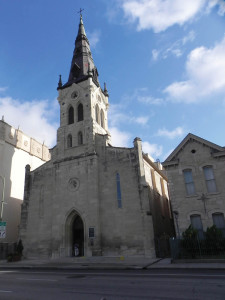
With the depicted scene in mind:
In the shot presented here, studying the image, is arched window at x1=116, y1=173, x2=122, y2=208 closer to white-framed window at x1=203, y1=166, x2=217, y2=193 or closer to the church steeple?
white-framed window at x1=203, y1=166, x2=217, y2=193

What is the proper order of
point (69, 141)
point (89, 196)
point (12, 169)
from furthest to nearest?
1. point (12, 169)
2. point (69, 141)
3. point (89, 196)

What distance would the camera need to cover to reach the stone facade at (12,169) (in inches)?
1209

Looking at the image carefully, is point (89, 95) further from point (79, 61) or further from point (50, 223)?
point (50, 223)

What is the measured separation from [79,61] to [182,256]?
2881 cm

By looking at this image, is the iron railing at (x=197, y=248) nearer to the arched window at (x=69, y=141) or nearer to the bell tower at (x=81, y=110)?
the bell tower at (x=81, y=110)

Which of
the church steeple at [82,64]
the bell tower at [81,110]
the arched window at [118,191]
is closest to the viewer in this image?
the arched window at [118,191]

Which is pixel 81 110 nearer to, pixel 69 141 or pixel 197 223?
pixel 69 141

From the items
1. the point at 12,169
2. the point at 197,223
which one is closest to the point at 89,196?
the point at 197,223

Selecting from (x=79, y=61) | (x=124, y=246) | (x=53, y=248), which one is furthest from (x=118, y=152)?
(x=79, y=61)

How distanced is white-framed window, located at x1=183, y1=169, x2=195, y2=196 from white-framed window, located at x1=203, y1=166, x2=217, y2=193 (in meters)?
1.16

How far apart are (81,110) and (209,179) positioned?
17596 millimetres

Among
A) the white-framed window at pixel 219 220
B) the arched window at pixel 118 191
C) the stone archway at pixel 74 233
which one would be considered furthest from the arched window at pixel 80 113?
the white-framed window at pixel 219 220

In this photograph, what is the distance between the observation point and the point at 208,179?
788 inches

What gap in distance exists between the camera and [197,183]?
2016 cm
